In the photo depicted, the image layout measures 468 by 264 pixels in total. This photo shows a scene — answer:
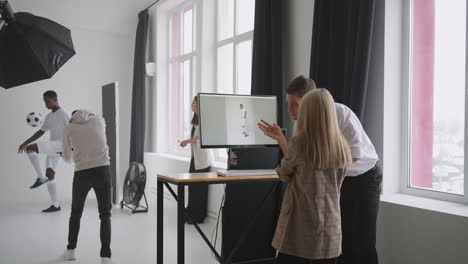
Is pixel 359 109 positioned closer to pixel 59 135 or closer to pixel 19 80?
pixel 19 80

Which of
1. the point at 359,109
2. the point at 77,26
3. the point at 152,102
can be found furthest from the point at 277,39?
the point at 77,26

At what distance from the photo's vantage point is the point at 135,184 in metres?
5.27

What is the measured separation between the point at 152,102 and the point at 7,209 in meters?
2.72

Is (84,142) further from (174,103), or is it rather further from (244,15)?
(174,103)

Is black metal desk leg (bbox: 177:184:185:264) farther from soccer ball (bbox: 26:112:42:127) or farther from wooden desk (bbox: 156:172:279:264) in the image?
soccer ball (bbox: 26:112:42:127)

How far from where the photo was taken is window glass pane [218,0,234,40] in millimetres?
5566

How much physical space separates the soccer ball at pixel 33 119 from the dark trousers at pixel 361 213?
17.2ft

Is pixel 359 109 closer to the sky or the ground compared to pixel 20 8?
closer to the ground

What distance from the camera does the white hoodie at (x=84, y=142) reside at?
10.5 ft

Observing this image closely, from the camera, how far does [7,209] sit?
18.7ft

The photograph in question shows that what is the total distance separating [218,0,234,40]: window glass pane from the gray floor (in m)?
2.45

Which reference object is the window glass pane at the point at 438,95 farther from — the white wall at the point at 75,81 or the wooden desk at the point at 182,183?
the white wall at the point at 75,81

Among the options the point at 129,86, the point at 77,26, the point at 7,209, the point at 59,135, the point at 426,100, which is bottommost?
the point at 7,209

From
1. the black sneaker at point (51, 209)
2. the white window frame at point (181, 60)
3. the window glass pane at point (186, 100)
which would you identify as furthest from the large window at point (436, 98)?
the black sneaker at point (51, 209)
